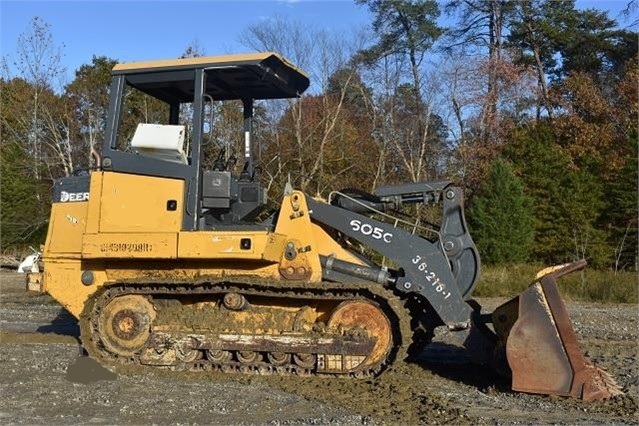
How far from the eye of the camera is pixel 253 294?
712 cm

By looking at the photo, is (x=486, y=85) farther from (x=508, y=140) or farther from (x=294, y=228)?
(x=294, y=228)

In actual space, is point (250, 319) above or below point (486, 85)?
below

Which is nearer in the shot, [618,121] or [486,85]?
[618,121]

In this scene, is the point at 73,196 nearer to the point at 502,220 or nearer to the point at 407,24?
the point at 502,220

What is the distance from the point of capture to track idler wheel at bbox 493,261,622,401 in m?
6.24

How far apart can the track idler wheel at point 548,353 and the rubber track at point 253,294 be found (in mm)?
982

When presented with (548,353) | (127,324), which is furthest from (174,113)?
(548,353)

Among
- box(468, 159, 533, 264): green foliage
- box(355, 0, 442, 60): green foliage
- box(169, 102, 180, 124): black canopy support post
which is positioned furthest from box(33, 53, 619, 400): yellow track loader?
box(355, 0, 442, 60): green foliage

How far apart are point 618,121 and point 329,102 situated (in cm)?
1163

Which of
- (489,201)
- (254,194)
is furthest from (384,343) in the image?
(489,201)

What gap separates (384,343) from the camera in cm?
696

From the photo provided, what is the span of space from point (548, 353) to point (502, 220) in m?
19.9

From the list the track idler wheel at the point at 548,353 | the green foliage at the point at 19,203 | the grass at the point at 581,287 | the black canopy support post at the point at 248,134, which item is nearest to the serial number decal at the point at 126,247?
the black canopy support post at the point at 248,134

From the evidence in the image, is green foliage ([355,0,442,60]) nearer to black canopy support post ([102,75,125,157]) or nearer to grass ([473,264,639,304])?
grass ([473,264,639,304])
